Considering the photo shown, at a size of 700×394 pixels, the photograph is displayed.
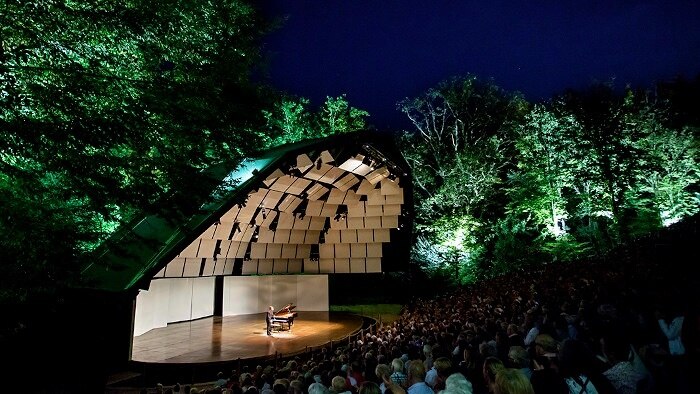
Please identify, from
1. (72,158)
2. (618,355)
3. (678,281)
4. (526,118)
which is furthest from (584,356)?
(526,118)

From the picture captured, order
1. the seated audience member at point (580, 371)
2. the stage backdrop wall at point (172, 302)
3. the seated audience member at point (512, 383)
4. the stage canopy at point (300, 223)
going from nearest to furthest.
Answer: the seated audience member at point (512, 383) → the seated audience member at point (580, 371) → the stage canopy at point (300, 223) → the stage backdrop wall at point (172, 302)

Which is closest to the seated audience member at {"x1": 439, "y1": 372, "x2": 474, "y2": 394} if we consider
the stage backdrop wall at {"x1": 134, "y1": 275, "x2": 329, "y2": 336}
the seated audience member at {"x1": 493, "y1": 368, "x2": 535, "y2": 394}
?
the seated audience member at {"x1": 493, "y1": 368, "x2": 535, "y2": 394}

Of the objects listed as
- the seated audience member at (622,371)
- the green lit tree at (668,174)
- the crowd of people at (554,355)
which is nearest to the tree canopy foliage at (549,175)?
the green lit tree at (668,174)

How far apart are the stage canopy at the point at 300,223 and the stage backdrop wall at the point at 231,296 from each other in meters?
0.96

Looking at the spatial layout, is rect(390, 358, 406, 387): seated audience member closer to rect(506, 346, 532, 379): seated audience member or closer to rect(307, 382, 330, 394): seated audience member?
rect(307, 382, 330, 394): seated audience member

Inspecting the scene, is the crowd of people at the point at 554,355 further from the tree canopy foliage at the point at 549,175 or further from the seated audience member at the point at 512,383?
the tree canopy foliage at the point at 549,175

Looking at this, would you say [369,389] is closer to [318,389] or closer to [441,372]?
[318,389]

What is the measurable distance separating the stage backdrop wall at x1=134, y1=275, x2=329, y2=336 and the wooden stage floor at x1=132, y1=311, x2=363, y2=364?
1.61ft

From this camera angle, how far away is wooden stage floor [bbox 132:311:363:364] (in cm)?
911

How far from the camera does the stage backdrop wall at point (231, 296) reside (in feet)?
46.1

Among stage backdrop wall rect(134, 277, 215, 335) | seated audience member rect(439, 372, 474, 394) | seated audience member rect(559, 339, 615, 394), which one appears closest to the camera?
seated audience member rect(559, 339, 615, 394)

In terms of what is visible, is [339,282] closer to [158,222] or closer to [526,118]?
[526,118]

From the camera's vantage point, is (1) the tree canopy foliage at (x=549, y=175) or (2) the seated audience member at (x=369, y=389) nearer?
(2) the seated audience member at (x=369, y=389)

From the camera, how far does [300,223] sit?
1698 cm
